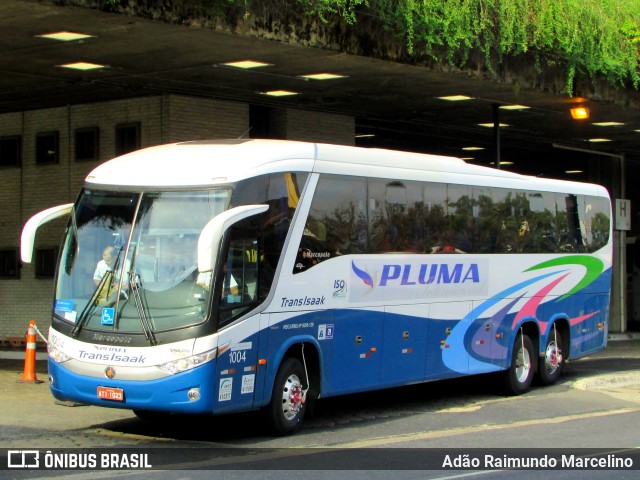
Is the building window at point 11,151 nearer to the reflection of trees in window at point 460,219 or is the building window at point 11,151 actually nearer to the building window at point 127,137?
the building window at point 127,137

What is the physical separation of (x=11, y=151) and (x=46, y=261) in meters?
2.67

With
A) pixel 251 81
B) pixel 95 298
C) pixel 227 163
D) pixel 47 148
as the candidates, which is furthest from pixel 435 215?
pixel 47 148

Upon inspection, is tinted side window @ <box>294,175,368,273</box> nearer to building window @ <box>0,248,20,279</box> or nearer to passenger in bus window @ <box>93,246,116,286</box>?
passenger in bus window @ <box>93,246,116,286</box>

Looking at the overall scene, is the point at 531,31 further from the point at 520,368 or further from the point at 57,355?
the point at 57,355

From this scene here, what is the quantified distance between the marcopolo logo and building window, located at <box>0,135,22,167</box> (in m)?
11.1

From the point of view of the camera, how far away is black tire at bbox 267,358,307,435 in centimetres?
1242

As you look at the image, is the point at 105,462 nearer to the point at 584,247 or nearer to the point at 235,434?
the point at 235,434

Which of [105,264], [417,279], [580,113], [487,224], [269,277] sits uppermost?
[580,113]

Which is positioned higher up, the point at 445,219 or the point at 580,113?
the point at 580,113

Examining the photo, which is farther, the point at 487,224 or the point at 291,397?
the point at 487,224

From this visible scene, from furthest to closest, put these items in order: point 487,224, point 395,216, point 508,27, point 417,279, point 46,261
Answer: point 46,261 < point 508,27 < point 487,224 < point 417,279 < point 395,216

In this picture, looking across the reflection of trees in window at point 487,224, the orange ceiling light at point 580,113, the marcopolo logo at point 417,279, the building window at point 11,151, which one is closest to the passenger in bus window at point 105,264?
the marcopolo logo at point 417,279

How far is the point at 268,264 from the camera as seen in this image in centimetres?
1228

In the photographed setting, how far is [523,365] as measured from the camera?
17.7 meters
